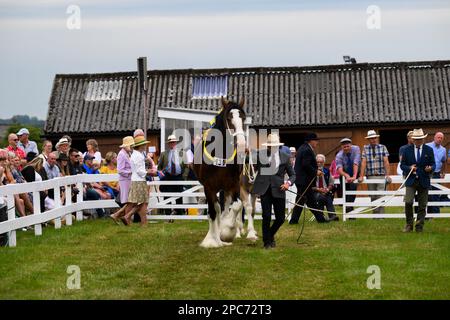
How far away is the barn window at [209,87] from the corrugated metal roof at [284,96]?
0.18 m

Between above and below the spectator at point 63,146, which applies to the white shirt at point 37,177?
below

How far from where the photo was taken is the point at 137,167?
65.4 feet

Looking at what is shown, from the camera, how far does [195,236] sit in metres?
17.7

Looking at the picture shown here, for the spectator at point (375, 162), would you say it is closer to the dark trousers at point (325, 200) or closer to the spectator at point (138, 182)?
the dark trousers at point (325, 200)

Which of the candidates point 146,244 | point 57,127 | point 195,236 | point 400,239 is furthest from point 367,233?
point 57,127

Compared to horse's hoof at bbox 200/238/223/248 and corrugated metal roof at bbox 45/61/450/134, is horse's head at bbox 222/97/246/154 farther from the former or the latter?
corrugated metal roof at bbox 45/61/450/134

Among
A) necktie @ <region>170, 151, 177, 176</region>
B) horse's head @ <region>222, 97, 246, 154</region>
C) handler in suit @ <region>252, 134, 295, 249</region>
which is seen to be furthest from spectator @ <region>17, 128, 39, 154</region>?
handler in suit @ <region>252, 134, 295, 249</region>

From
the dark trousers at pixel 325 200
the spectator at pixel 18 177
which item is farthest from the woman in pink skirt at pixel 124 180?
the dark trousers at pixel 325 200

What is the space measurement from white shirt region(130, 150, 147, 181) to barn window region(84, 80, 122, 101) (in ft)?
69.4

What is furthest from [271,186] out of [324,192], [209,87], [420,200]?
[209,87]

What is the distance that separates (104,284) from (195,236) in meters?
6.02

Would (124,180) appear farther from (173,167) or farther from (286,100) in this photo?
(286,100)

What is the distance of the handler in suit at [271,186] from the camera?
50.5 ft

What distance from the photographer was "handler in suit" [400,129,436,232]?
59.9 ft
